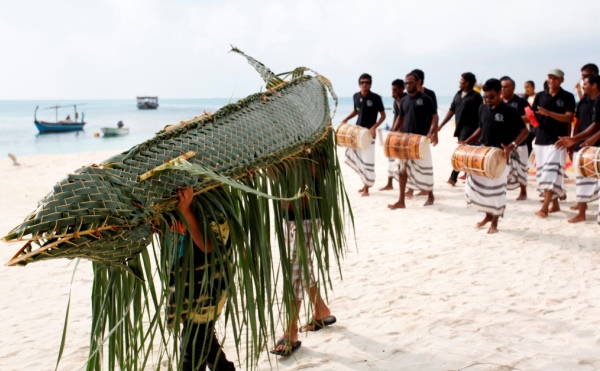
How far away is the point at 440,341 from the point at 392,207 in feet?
12.4

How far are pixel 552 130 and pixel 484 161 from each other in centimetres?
135

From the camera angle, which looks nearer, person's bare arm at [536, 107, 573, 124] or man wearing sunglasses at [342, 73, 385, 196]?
person's bare arm at [536, 107, 573, 124]

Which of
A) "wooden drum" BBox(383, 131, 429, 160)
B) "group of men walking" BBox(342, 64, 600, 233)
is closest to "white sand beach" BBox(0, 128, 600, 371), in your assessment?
"group of men walking" BBox(342, 64, 600, 233)

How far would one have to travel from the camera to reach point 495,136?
5680mm

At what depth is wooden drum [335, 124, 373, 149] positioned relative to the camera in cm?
748

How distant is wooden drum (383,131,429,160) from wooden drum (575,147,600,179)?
1808 mm

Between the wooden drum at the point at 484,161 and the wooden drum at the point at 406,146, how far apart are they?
37.6 inches

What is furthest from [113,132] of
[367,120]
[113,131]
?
[367,120]

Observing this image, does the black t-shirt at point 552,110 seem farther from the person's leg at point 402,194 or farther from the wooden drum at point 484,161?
the person's leg at point 402,194

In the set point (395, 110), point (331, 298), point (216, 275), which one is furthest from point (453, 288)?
point (395, 110)

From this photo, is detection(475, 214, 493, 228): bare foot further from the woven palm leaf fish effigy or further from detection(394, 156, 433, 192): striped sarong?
the woven palm leaf fish effigy

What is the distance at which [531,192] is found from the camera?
782 cm

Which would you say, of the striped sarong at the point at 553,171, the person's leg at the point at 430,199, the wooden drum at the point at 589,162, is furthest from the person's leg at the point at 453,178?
the wooden drum at the point at 589,162

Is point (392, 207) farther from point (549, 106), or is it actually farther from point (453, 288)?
point (453, 288)
